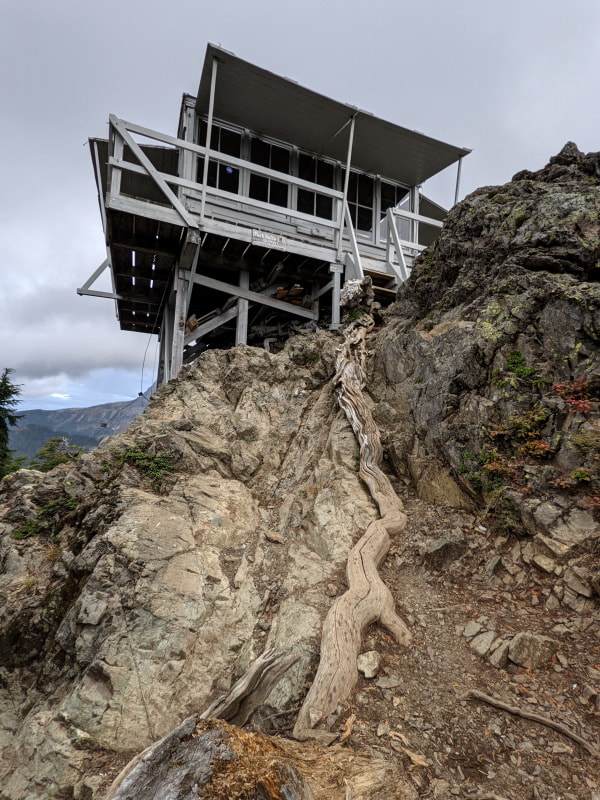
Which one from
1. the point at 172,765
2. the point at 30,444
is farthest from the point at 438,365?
the point at 30,444

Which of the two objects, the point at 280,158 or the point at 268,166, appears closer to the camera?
the point at 268,166

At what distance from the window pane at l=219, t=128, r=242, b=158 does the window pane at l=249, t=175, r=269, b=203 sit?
3.68 feet

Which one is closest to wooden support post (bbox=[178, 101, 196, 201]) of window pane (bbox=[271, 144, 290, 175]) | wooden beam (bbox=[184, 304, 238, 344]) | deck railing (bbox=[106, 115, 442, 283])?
deck railing (bbox=[106, 115, 442, 283])

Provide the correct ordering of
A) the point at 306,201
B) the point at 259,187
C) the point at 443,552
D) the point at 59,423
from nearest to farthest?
the point at 443,552 < the point at 259,187 < the point at 306,201 < the point at 59,423

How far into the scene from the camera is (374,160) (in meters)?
15.6

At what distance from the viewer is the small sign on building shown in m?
11.6

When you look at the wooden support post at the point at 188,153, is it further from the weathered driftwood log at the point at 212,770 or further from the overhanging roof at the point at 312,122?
the weathered driftwood log at the point at 212,770

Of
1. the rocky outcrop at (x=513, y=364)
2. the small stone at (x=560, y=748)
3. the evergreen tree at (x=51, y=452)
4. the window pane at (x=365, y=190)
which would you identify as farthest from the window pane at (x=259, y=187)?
the small stone at (x=560, y=748)

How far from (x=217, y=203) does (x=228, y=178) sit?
250cm

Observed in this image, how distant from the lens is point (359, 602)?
165 inches

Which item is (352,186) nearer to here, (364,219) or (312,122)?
(364,219)

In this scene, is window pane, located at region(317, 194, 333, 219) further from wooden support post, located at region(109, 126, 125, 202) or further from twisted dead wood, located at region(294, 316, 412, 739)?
twisted dead wood, located at region(294, 316, 412, 739)

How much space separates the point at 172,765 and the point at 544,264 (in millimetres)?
7153

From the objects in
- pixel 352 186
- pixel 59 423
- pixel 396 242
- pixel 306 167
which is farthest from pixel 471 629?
pixel 59 423
